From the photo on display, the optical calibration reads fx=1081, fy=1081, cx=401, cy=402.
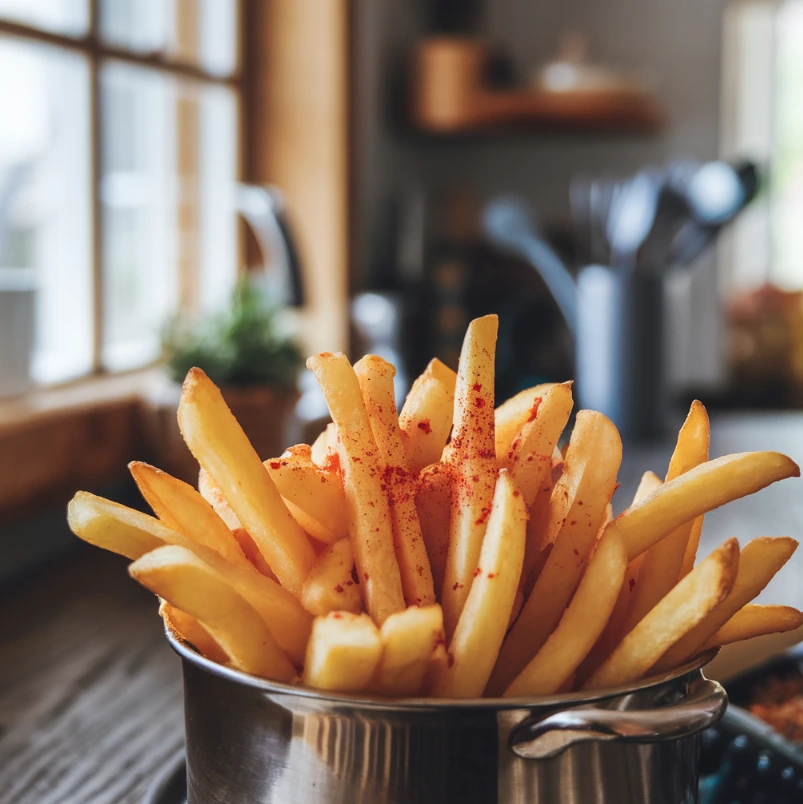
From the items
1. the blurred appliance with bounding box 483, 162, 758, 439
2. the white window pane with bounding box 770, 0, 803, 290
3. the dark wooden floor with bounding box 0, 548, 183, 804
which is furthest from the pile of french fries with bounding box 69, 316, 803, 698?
the white window pane with bounding box 770, 0, 803, 290

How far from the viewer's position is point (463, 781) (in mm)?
432

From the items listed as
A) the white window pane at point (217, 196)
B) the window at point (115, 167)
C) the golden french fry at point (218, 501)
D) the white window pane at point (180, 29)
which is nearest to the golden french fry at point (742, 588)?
the golden french fry at point (218, 501)

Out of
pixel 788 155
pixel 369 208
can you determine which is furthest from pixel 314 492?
pixel 788 155

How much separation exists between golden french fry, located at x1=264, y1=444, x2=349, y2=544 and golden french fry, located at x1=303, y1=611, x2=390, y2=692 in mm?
74

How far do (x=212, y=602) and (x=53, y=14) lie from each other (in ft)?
5.57

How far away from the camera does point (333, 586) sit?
0.47m

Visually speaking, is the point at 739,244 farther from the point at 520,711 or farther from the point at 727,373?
the point at 520,711

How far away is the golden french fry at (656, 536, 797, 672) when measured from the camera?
0.48 m

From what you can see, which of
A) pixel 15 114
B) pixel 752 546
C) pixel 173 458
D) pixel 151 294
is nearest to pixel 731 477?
pixel 752 546

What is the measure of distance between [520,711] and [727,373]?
10.8 feet

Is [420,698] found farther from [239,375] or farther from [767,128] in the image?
[767,128]

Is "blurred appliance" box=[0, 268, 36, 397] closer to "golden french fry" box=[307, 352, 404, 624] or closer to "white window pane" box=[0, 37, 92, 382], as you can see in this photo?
"white window pane" box=[0, 37, 92, 382]

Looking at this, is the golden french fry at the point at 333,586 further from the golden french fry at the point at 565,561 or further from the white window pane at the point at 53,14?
the white window pane at the point at 53,14

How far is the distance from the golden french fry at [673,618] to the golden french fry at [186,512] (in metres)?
0.18
